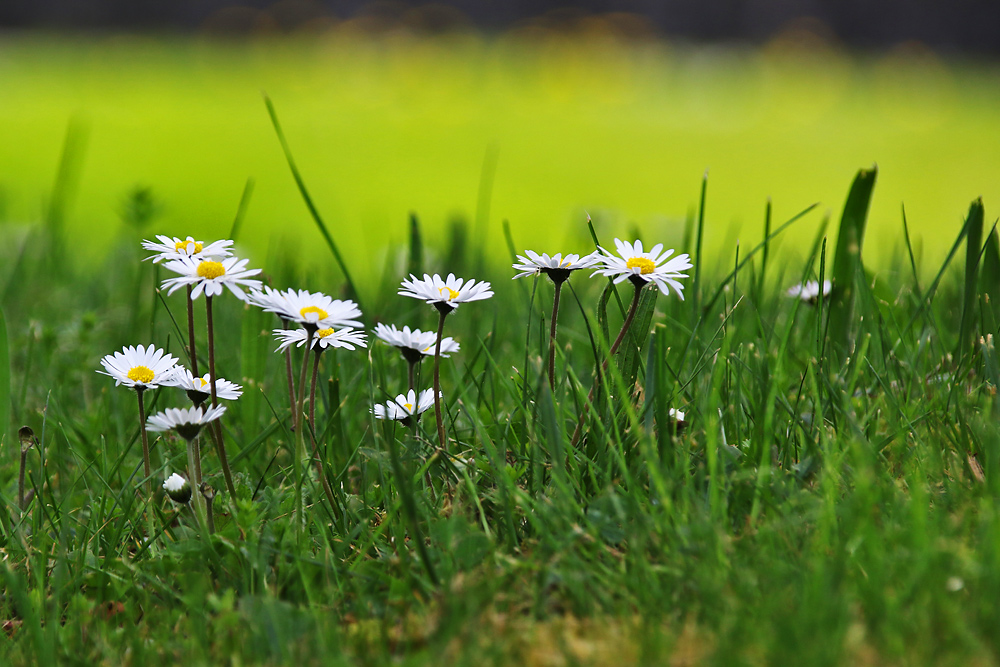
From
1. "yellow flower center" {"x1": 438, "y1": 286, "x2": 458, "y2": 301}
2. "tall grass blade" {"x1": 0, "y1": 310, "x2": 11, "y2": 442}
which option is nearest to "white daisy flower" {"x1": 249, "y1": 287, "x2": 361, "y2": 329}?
"yellow flower center" {"x1": 438, "y1": 286, "x2": 458, "y2": 301}

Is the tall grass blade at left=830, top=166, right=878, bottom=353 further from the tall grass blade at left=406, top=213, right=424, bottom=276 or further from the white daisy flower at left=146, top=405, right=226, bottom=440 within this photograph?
the white daisy flower at left=146, top=405, right=226, bottom=440

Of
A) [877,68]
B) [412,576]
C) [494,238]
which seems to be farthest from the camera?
[877,68]

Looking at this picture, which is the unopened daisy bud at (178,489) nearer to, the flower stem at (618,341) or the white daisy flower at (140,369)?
the white daisy flower at (140,369)

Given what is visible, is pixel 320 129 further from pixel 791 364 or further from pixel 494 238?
pixel 791 364

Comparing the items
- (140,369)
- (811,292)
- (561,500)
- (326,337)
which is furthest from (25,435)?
(811,292)

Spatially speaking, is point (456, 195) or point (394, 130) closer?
point (456, 195)

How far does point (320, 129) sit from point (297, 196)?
1.57m

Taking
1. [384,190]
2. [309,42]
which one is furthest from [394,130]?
[309,42]

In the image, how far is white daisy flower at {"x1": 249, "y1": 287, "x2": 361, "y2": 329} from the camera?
0.88 metres

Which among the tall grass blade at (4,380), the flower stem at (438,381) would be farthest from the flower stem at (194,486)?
the tall grass blade at (4,380)

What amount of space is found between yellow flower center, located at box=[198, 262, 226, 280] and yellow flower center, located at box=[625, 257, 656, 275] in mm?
475

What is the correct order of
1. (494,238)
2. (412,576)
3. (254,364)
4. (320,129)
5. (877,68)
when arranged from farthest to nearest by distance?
(877,68), (320,129), (494,238), (254,364), (412,576)

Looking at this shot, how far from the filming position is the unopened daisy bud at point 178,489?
3.22ft

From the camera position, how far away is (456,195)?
5.04m
